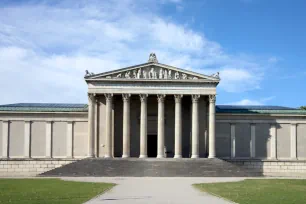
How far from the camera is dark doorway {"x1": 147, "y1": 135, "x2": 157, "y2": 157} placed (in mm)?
67312

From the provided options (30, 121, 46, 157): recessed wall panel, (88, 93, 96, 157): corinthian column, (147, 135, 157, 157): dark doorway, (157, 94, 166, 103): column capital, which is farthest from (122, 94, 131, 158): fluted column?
(30, 121, 46, 157): recessed wall panel

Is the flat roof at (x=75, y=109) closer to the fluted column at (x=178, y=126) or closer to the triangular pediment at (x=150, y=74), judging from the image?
the triangular pediment at (x=150, y=74)

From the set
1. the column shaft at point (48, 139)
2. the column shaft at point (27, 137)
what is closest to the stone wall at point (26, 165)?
the column shaft at point (27, 137)

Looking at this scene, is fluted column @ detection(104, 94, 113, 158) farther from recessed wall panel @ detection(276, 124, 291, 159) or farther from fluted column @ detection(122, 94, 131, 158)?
recessed wall panel @ detection(276, 124, 291, 159)

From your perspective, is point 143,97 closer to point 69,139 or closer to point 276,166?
point 69,139

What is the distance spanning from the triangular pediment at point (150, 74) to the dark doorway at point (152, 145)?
10.1 m

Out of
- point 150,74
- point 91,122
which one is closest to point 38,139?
point 91,122

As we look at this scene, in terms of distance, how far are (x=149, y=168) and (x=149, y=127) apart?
456 inches

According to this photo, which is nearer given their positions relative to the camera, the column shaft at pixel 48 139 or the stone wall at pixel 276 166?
the column shaft at pixel 48 139

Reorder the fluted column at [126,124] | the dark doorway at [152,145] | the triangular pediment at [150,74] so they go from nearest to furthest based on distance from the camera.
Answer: the fluted column at [126,124]
the triangular pediment at [150,74]
the dark doorway at [152,145]

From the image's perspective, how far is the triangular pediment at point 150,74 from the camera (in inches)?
2448

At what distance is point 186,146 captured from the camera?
220 feet

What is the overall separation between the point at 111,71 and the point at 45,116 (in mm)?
13340

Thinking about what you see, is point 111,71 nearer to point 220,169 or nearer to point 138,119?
point 138,119
